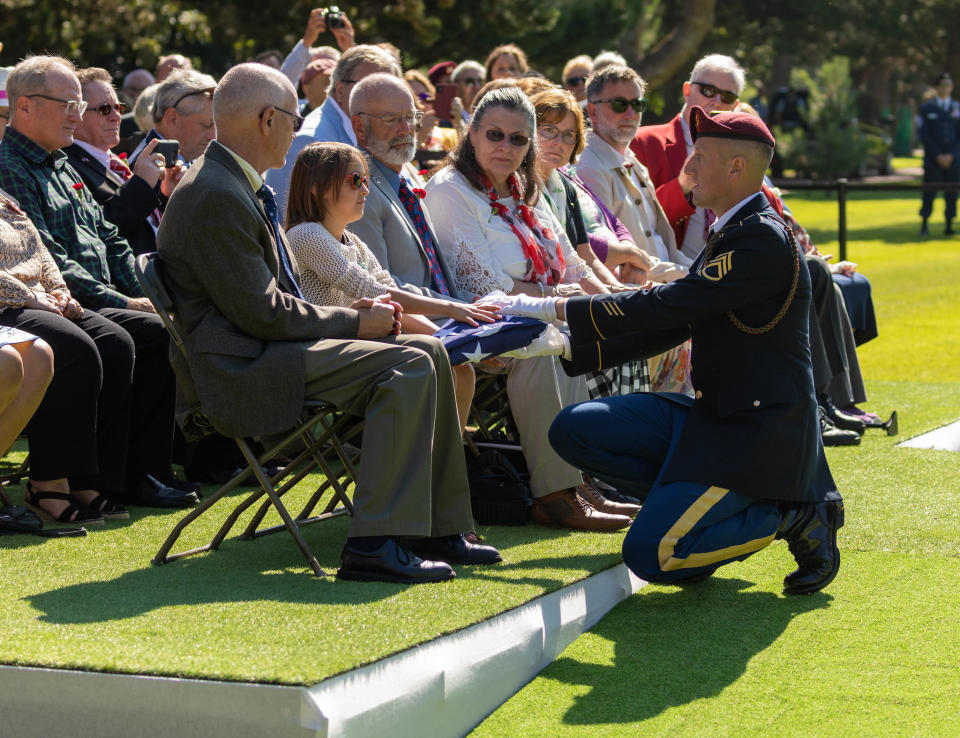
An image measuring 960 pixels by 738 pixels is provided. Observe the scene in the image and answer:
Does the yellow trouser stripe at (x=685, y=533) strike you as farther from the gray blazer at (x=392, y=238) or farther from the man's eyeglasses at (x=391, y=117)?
the man's eyeglasses at (x=391, y=117)

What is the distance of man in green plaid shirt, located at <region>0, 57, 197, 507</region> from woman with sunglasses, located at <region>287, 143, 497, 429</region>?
95 centimetres

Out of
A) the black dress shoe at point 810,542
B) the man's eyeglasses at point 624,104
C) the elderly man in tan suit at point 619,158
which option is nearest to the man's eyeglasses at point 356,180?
the black dress shoe at point 810,542

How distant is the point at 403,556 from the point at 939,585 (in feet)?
6.00

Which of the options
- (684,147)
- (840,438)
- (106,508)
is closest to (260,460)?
(106,508)

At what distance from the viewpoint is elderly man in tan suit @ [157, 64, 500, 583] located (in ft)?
13.6

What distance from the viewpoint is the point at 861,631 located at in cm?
407

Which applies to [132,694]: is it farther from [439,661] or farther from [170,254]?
[170,254]

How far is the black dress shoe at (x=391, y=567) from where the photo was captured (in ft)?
13.5

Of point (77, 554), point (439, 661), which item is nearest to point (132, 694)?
point (439, 661)

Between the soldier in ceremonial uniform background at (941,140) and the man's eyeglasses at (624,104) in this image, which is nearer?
the man's eyeglasses at (624,104)

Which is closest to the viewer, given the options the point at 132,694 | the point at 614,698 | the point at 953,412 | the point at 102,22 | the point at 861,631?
the point at 132,694

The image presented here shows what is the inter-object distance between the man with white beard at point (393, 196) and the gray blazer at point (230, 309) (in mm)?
1106

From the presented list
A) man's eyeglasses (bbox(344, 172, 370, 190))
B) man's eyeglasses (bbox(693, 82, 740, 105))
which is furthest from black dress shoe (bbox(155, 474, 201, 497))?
man's eyeglasses (bbox(693, 82, 740, 105))

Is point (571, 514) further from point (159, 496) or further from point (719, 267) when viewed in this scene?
point (159, 496)
